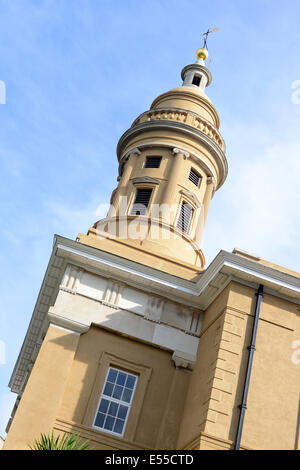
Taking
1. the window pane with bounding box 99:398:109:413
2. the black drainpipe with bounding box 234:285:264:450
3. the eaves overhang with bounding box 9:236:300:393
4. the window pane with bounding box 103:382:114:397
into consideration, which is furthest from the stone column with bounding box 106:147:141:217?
the window pane with bounding box 99:398:109:413

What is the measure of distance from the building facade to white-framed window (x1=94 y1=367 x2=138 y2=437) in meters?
0.03

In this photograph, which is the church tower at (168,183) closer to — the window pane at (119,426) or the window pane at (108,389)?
the window pane at (108,389)

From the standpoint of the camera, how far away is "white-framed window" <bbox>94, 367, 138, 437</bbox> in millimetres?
17125

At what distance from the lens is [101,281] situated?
19.1m

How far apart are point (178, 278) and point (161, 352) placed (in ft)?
8.21

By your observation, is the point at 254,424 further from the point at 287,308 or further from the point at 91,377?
the point at 91,377

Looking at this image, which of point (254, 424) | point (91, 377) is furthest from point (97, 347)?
point (254, 424)

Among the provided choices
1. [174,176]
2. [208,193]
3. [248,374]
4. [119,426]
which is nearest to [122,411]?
[119,426]

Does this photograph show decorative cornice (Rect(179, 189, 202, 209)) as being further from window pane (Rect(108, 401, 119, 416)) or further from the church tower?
window pane (Rect(108, 401, 119, 416))

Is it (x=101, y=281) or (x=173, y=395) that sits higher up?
(x=101, y=281)

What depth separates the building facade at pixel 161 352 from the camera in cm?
1573

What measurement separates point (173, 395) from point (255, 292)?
13.6 feet

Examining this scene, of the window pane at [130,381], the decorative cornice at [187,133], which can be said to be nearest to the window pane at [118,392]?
the window pane at [130,381]

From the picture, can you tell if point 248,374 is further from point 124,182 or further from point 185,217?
point 124,182
